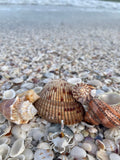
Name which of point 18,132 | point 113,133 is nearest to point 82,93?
point 113,133

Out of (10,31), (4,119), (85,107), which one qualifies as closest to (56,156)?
(85,107)

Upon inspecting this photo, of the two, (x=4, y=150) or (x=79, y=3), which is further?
(x=79, y=3)

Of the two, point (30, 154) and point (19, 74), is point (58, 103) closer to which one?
point (30, 154)

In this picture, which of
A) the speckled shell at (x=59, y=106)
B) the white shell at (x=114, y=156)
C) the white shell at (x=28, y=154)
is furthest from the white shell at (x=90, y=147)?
the white shell at (x=28, y=154)

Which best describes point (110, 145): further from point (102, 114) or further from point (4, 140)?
point (4, 140)

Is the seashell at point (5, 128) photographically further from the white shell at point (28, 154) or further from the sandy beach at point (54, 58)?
the white shell at point (28, 154)
